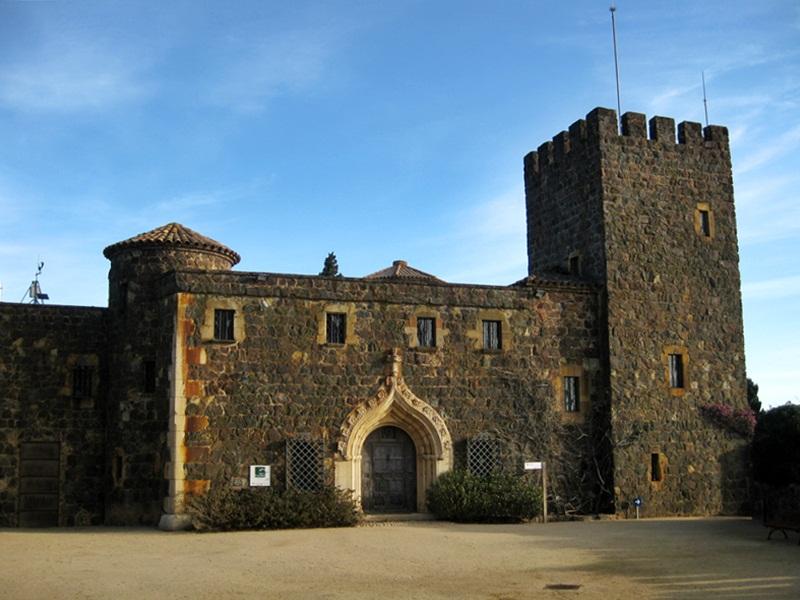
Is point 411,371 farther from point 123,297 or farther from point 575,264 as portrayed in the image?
point 123,297

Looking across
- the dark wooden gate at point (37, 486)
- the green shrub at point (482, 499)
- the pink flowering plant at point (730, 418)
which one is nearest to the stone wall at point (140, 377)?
the dark wooden gate at point (37, 486)

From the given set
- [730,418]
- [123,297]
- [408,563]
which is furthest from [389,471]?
[730,418]

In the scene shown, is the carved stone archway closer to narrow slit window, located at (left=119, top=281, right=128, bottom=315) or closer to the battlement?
narrow slit window, located at (left=119, top=281, right=128, bottom=315)

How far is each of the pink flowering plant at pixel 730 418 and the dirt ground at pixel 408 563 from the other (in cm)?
548

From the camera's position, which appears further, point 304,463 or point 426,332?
point 426,332

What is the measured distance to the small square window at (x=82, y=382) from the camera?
82.4ft

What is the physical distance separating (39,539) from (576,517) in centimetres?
1289

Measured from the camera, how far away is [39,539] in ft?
65.6

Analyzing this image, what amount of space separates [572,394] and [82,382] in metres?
12.9

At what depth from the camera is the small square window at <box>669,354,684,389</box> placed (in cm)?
2675

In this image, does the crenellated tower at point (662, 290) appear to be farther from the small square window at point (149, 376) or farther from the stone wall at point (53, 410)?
the stone wall at point (53, 410)

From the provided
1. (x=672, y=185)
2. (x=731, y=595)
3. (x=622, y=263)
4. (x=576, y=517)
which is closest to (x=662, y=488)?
(x=576, y=517)

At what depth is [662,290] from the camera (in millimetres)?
27078

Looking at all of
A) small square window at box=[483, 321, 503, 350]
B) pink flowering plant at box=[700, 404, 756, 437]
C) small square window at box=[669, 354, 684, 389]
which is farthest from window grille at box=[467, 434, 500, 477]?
pink flowering plant at box=[700, 404, 756, 437]
